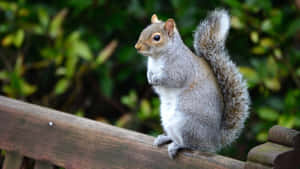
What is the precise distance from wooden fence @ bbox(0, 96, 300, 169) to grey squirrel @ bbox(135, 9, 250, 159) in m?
0.09

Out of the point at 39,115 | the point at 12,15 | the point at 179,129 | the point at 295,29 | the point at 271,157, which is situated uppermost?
the point at 12,15

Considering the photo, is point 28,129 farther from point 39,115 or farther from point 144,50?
point 144,50

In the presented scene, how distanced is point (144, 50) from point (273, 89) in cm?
75

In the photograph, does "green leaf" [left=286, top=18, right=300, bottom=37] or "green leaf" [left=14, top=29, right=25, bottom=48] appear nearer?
"green leaf" [left=286, top=18, right=300, bottom=37]

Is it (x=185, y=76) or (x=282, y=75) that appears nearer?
(x=185, y=76)

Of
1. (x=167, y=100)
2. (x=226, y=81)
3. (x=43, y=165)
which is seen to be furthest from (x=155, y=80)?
(x=43, y=165)

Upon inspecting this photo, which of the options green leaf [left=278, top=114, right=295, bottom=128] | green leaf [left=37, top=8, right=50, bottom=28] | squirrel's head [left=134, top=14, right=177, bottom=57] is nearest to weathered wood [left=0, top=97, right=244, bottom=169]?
squirrel's head [left=134, top=14, right=177, bottom=57]

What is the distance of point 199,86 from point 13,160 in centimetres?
45

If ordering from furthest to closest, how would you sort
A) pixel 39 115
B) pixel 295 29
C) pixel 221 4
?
pixel 221 4 < pixel 295 29 < pixel 39 115

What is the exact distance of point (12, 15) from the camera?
6.10 feet

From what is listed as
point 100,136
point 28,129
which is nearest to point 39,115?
point 28,129

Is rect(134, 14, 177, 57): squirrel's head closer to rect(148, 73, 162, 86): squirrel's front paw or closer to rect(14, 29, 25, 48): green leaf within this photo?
rect(148, 73, 162, 86): squirrel's front paw

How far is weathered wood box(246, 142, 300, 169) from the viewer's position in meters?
0.71

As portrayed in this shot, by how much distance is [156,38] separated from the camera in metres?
1.07
